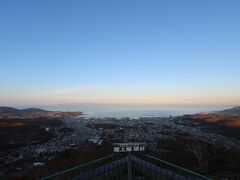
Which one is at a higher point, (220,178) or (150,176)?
(150,176)

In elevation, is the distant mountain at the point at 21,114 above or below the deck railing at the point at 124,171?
above

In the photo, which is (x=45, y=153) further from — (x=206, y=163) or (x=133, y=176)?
(x=133, y=176)

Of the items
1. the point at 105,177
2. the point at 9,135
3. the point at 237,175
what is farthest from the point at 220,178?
the point at 9,135

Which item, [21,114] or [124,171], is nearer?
[124,171]

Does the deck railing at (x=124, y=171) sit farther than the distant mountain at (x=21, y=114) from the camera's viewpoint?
No

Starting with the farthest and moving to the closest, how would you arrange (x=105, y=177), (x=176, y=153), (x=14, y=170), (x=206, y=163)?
1. (x=176, y=153)
2. (x=14, y=170)
3. (x=206, y=163)
4. (x=105, y=177)

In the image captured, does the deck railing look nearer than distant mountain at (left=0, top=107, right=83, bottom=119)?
Yes

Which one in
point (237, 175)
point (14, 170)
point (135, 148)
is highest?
point (135, 148)

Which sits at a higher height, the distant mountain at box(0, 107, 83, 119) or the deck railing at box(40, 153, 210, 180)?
the distant mountain at box(0, 107, 83, 119)

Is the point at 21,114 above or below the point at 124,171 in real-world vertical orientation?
above

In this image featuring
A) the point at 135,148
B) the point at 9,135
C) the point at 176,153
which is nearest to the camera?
the point at 135,148

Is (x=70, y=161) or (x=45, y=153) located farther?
(x=45, y=153)
